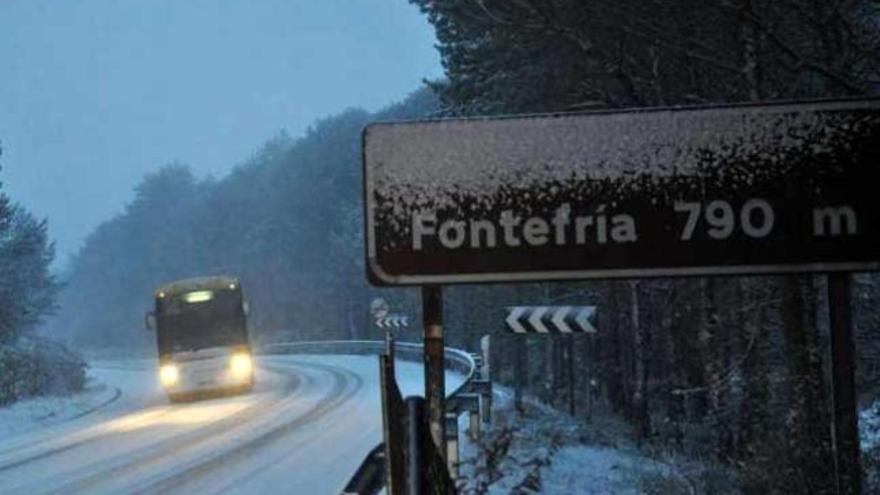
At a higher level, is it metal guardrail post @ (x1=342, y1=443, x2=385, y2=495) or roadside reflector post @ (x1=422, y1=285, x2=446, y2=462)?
roadside reflector post @ (x1=422, y1=285, x2=446, y2=462)

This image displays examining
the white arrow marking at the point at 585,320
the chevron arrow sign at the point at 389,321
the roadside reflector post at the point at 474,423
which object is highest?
the white arrow marking at the point at 585,320

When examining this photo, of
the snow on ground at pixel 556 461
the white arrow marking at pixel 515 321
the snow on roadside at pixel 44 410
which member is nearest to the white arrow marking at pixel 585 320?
the white arrow marking at pixel 515 321

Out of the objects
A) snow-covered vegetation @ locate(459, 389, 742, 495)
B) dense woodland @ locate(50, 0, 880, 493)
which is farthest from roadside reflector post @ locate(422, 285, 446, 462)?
dense woodland @ locate(50, 0, 880, 493)

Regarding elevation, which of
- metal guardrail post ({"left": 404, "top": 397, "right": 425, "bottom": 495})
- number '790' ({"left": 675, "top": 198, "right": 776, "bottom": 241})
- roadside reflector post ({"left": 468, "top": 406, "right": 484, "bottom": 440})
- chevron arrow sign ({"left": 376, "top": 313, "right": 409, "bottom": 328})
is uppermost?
number '790' ({"left": 675, "top": 198, "right": 776, "bottom": 241})

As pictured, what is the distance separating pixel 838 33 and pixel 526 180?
20.5ft

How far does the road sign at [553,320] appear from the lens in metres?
13.1

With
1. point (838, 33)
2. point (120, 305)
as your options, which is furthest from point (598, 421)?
point (120, 305)

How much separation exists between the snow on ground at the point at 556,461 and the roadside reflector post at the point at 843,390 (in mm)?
3227

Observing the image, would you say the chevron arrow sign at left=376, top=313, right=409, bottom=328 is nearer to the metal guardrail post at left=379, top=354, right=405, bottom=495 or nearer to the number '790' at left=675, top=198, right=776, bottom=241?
the number '790' at left=675, top=198, right=776, bottom=241

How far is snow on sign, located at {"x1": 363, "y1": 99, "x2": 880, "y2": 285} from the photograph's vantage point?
3803mm

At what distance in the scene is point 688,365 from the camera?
22.7 meters

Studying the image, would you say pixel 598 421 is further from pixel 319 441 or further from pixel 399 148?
pixel 399 148

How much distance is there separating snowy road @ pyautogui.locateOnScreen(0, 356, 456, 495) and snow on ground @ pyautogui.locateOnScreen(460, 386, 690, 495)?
7.26ft

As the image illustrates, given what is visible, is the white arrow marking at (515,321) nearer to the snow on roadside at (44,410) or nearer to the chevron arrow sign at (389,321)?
the snow on roadside at (44,410)
